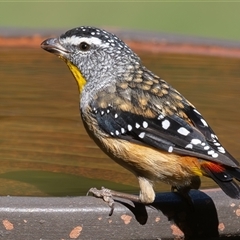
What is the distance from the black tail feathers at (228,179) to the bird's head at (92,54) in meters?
1.28

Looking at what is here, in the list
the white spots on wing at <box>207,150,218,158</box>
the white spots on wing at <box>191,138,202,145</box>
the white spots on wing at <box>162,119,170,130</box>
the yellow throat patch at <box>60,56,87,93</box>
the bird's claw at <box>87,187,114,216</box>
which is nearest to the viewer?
the bird's claw at <box>87,187,114,216</box>

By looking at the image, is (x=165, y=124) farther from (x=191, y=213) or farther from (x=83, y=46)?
(x=83, y=46)

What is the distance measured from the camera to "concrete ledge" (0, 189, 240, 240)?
4.51 meters

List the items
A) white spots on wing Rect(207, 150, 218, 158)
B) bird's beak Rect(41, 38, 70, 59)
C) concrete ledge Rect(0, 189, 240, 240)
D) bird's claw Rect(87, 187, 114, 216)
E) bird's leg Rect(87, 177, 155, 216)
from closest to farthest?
concrete ledge Rect(0, 189, 240, 240) → bird's claw Rect(87, 187, 114, 216) → bird's leg Rect(87, 177, 155, 216) → white spots on wing Rect(207, 150, 218, 158) → bird's beak Rect(41, 38, 70, 59)

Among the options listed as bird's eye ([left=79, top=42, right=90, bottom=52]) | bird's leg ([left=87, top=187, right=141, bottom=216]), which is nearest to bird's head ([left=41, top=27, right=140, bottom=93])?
bird's eye ([left=79, top=42, right=90, bottom=52])

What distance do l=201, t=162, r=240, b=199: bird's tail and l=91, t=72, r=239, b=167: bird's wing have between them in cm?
8

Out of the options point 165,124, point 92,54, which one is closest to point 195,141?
point 165,124

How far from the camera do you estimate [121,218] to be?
15.6 feet

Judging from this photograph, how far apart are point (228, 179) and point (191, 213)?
0.30m

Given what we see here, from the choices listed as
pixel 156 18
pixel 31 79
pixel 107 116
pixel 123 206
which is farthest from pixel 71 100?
pixel 156 18

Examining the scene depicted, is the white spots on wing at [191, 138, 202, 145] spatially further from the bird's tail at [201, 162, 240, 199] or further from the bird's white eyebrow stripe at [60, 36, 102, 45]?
the bird's white eyebrow stripe at [60, 36, 102, 45]

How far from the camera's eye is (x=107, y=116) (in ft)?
18.8

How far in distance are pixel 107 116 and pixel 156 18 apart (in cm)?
1498

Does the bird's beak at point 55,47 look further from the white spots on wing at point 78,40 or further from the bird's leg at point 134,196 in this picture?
the bird's leg at point 134,196
